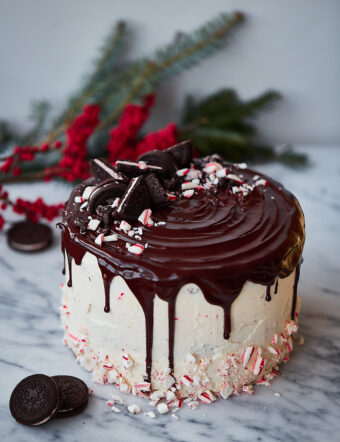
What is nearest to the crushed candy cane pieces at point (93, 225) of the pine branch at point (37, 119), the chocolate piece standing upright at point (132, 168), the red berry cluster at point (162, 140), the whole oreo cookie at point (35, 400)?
the chocolate piece standing upright at point (132, 168)

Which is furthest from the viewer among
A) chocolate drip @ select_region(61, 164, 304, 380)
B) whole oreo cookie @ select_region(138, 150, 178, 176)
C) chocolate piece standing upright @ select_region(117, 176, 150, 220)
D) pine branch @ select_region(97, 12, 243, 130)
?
pine branch @ select_region(97, 12, 243, 130)

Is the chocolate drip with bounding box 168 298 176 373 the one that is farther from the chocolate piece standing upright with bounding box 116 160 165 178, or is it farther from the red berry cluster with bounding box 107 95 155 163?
the red berry cluster with bounding box 107 95 155 163

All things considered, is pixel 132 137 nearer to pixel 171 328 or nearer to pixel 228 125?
pixel 228 125

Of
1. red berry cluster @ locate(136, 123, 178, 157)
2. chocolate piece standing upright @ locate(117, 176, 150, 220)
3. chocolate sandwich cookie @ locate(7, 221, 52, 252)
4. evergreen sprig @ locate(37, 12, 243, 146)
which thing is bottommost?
chocolate sandwich cookie @ locate(7, 221, 52, 252)

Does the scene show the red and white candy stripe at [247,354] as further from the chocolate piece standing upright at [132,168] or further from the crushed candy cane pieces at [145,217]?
the chocolate piece standing upright at [132,168]

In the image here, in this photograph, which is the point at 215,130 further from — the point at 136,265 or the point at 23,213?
the point at 136,265

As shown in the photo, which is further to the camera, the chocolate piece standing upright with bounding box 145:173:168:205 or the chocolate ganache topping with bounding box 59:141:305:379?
the chocolate piece standing upright with bounding box 145:173:168:205

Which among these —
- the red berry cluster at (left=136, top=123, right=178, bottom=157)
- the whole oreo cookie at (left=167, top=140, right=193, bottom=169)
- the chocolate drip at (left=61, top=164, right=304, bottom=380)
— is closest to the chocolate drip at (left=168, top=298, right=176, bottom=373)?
the chocolate drip at (left=61, top=164, right=304, bottom=380)
